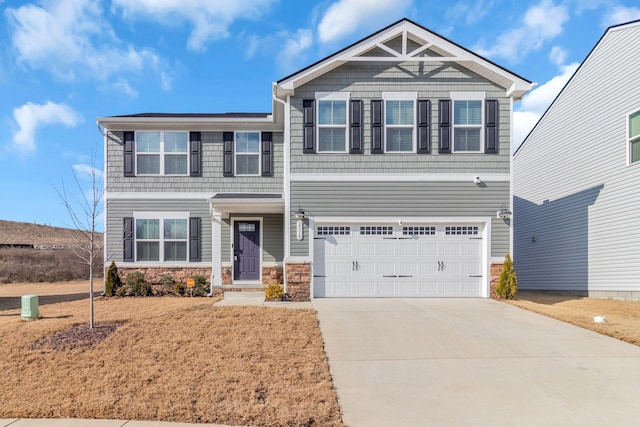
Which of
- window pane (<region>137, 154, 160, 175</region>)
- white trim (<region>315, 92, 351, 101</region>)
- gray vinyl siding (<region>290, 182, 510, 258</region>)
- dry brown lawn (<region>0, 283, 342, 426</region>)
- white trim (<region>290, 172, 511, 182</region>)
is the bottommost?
dry brown lawn (<region>0, 283, 342, 426</region>)

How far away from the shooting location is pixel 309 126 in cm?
1095

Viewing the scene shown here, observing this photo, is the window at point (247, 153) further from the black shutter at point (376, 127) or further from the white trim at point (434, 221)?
the black shutter at point (376, 127)

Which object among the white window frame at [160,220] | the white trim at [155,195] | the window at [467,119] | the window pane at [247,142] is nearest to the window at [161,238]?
the white window frame at [160,220]

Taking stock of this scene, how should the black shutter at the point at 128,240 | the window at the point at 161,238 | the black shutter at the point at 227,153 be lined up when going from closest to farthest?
1. the black shutter at the point at 128,240
2. the window at the point at 161,238
3. the black shutter at the point at 227,153

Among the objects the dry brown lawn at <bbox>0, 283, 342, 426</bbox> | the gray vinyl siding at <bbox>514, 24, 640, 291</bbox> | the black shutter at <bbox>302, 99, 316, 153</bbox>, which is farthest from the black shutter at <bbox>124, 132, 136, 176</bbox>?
the gray vinyl siding at <bbox>514, 24, 640, 291</bbox>

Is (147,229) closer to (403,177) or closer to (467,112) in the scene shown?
(403,177)

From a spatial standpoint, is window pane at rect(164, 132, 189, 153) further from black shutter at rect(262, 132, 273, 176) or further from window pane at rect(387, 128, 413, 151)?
window pane at rect(387, 128, 413, 151)

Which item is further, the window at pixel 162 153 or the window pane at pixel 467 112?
the window at pixel 162 153

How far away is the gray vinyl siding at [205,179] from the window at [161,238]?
1029mm

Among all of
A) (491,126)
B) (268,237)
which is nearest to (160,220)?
(268,237)

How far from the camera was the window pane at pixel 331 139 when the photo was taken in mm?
11023

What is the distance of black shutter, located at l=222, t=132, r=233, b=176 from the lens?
43.5ft

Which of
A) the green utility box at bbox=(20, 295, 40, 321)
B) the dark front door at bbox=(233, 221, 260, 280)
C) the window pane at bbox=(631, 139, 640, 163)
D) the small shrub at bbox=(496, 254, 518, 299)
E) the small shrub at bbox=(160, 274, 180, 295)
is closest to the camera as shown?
the green utility box at bbox=(20, 295, 40, 321)

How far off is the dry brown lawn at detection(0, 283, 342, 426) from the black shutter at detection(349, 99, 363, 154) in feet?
16.1
